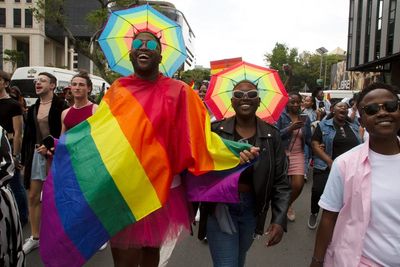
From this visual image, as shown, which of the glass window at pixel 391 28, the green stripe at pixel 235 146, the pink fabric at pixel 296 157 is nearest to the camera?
the green stripe at pixel 235 146

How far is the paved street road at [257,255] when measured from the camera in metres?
4.75

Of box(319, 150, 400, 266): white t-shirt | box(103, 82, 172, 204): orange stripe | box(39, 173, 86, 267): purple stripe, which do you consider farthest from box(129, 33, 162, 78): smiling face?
box(319, 150, 400, 266): white t-shirt

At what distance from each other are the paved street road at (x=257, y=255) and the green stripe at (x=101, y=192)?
2.06 metres

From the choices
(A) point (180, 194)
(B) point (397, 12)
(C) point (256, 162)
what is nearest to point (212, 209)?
(A) point (180, 194)

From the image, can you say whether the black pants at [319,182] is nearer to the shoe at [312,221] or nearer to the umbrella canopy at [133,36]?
the shoe at [312,221]

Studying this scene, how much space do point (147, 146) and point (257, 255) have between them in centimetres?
280

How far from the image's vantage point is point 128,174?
272cm

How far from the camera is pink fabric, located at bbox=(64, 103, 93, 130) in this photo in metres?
4.57

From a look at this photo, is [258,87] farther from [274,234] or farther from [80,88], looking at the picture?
[80,88]

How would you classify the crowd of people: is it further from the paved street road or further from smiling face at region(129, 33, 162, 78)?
the paved street road

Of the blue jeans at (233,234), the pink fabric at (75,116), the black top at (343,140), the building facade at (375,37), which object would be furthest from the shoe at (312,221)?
the building facade at (375,37)

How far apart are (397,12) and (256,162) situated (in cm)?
2372

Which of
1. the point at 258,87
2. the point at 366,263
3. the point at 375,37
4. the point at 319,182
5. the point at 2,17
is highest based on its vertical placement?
the point at 2,17

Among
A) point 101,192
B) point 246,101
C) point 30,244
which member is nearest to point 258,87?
point 246,101
